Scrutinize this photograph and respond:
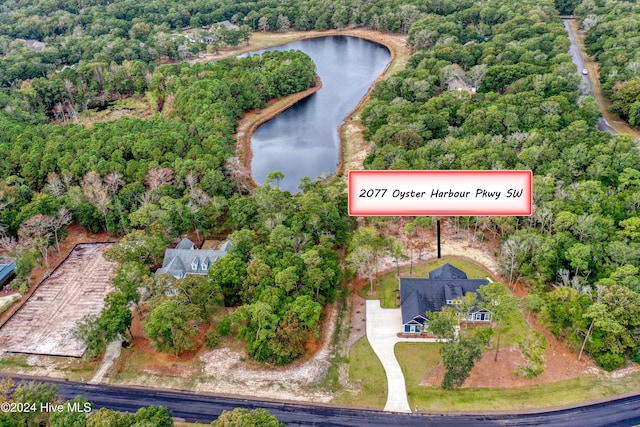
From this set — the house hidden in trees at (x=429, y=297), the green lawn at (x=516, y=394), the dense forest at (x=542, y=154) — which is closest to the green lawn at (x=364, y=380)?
the green lawn at (x=516, y=394)

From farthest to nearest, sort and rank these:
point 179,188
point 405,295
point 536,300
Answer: point 179,188
point 405,295
point 536,300

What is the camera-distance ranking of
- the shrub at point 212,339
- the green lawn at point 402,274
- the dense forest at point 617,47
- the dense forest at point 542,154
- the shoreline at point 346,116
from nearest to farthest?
the dense forest at point 542,154
the shrub at point 212,339
the green lawn at point 402,274
the dense forest at point 617,47
the shoreline at point 346,116

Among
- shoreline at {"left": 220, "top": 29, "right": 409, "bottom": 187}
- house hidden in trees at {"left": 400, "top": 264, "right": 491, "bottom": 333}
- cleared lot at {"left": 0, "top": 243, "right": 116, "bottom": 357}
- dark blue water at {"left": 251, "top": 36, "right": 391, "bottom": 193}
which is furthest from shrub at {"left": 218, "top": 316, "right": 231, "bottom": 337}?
shoreline at {"left": 220, "top": 29, "right": 409, "bottom": 187}

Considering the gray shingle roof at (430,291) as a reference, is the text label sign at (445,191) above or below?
above

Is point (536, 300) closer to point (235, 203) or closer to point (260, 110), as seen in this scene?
point (235, 203)

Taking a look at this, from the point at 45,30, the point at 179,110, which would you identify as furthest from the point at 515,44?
the point at 45,30

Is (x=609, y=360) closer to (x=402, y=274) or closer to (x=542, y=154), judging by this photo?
(x=402, y=274)

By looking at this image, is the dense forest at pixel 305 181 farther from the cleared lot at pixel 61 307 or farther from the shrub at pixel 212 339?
the cleared lot at pixel 61 307
